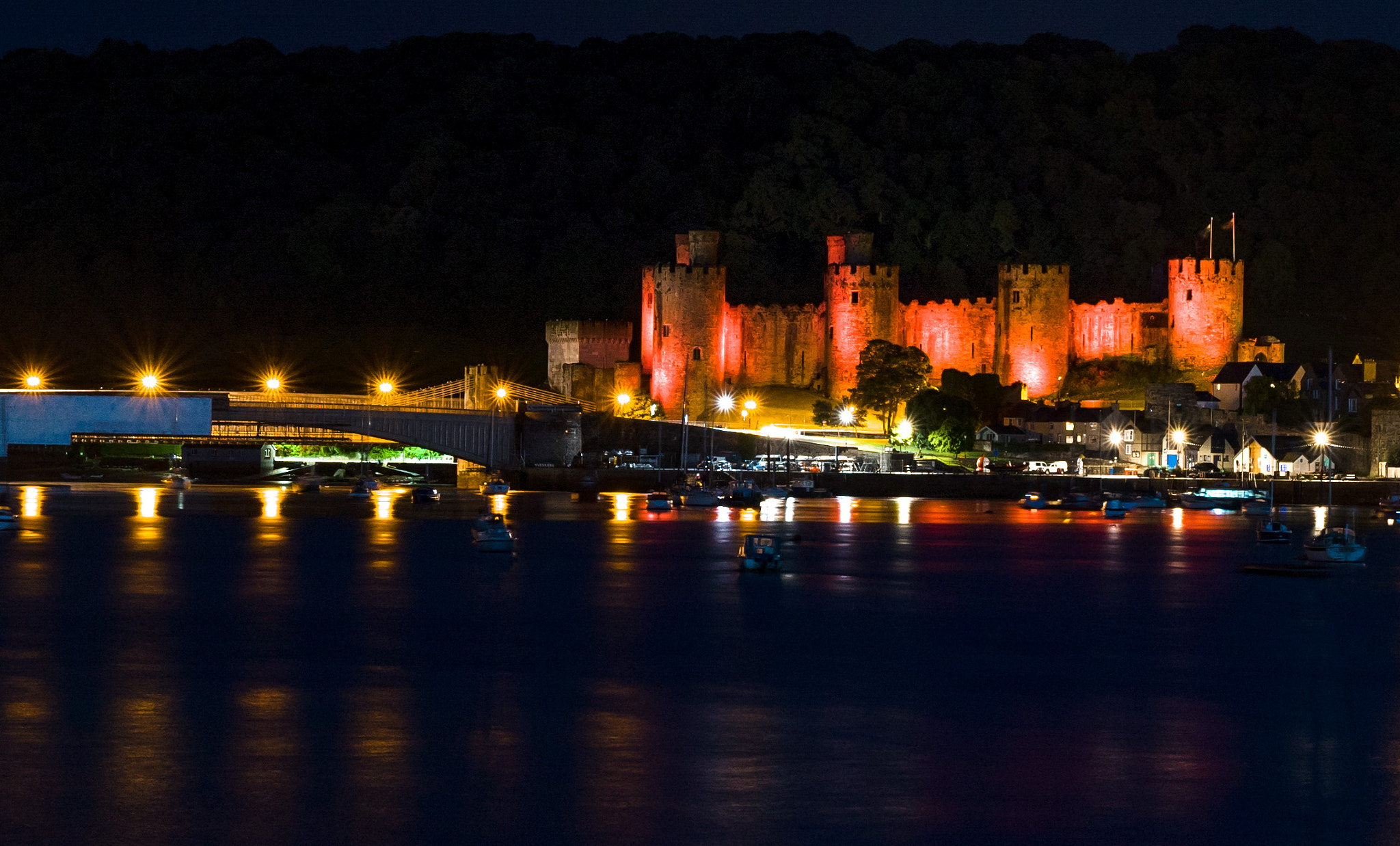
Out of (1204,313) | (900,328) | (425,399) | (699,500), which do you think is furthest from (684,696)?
(1204,313)

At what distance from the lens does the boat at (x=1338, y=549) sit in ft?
119

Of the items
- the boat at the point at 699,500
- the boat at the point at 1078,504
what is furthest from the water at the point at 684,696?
the boat at the point at 1078,504

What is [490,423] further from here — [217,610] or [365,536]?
[217,610]

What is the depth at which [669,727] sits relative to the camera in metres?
18.6

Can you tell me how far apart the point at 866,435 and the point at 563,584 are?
28.7 meters

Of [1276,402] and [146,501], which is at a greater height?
[1276,402]

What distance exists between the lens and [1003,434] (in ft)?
189

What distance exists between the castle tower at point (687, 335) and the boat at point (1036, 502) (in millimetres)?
12641

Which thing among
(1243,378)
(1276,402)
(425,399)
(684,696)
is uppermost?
(1243,378)

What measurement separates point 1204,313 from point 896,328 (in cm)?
980

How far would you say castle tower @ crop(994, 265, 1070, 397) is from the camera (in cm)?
6094

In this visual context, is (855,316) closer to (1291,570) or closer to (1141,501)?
(1141,501)

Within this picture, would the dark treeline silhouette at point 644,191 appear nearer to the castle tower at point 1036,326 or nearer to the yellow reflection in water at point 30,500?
the castle tower at point 1036,326

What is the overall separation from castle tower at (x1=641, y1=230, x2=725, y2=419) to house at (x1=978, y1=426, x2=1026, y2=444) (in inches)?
361
